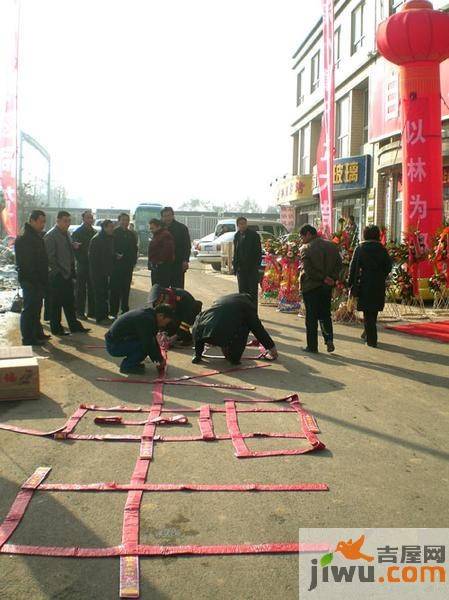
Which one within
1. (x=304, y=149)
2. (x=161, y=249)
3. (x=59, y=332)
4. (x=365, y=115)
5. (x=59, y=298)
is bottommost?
(x=59, y=332)

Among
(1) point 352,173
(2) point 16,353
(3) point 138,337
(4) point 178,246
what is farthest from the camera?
(1) point 352,173

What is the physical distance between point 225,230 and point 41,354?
69.1ft

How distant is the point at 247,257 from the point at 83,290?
10.8 feet

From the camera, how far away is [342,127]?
85.4 ft

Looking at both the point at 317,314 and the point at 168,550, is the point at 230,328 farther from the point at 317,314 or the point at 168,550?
the point at 168,550

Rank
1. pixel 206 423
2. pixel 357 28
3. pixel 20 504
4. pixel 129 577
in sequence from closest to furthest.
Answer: pixel 129 577 < pixel 20 504 < pixel 206 423 < pixel 357 28

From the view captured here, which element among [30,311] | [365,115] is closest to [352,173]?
[365,115]

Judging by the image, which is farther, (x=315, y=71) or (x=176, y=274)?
(x=315, y=71)

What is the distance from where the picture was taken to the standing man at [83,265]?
1245 centimetres

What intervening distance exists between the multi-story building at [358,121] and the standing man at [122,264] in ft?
24.5

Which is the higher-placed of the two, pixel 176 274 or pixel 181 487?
pixel 176 274

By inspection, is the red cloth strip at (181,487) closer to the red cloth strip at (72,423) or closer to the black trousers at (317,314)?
the red cloth strip at (72,423)

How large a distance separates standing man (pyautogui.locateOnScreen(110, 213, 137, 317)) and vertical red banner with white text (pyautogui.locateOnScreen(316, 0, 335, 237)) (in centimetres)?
406

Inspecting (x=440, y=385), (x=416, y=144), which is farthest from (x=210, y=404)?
(x=416, y=144)
